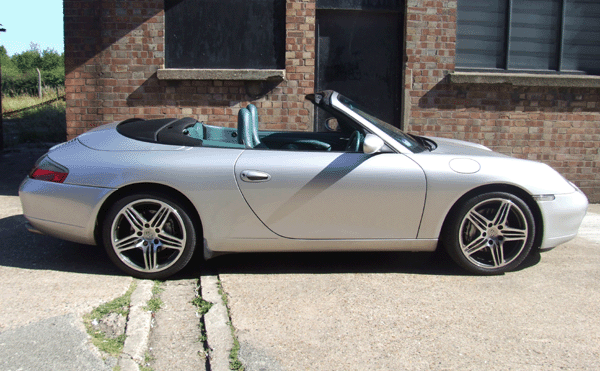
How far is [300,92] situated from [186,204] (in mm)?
3865

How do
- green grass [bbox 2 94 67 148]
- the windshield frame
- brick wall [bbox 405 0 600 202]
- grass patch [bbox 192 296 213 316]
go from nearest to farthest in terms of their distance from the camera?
grass patch [bbox 192 296 213 316], the windshield frame, brick wall [bbox 405 0 600 202], green grass [bbox 2 94 67 148]

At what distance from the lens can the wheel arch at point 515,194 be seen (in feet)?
14.0

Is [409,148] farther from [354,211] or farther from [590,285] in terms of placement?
[590,285]

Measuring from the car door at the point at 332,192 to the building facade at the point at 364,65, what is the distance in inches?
143

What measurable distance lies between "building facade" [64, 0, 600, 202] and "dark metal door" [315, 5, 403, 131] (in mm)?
13

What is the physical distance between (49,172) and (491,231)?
127 inches

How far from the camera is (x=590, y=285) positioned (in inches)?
168

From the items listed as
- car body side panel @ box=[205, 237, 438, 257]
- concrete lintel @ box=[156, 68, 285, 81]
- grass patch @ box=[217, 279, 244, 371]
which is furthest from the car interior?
concrete lintel @ box=[156, 68, 285, 81]

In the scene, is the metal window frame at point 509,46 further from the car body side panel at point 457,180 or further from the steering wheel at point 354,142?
the steering wheel at point 354,142

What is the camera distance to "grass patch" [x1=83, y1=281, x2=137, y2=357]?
308 centimetres

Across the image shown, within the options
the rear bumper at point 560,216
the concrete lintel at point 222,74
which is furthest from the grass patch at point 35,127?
the rear bumper at point 560,216

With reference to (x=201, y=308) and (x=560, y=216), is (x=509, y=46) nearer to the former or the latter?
(x=560, y=216)

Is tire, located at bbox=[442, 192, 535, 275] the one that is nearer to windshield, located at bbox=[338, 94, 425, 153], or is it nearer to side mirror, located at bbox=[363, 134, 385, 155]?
windshield, located at bbox=[338, 94, 425, 153]

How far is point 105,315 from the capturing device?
3.50 meters
